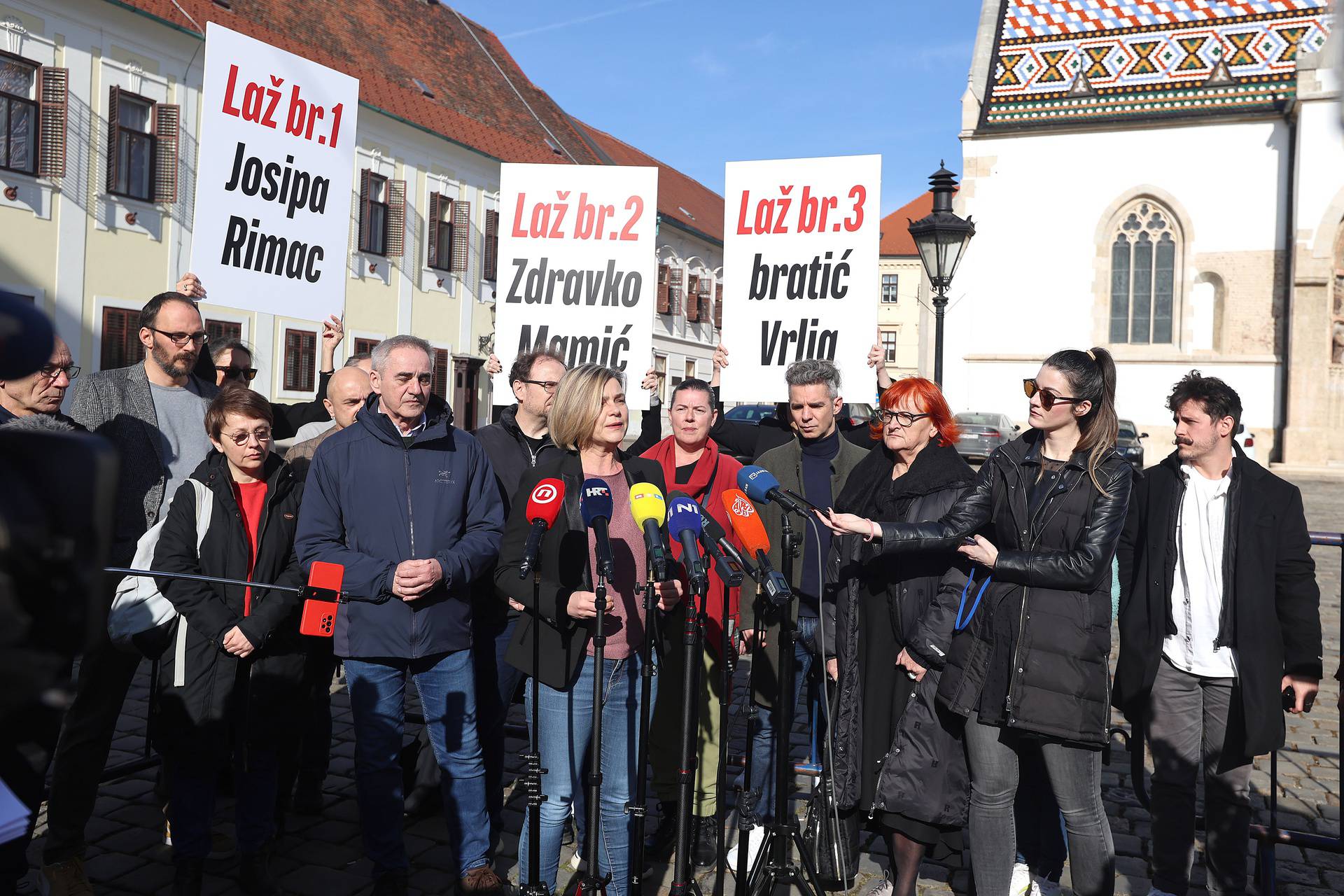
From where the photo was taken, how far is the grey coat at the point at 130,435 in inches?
161

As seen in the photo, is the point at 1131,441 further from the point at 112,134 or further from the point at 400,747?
the point at 400,747

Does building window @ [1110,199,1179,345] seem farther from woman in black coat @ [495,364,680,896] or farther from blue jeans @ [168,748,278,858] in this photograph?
blue jeans @ [168,748,278,858]

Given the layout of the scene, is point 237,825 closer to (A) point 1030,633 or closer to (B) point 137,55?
(A) point 1030,633

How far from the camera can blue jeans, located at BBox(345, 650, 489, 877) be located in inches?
147

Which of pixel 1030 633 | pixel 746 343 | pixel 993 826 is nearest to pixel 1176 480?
pixel 1030 633

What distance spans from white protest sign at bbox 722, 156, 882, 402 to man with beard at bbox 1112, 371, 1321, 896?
284 cm

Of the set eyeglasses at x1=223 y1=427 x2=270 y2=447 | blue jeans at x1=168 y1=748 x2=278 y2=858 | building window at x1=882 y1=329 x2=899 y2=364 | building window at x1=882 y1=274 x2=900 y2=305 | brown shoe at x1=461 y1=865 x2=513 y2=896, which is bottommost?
brown shoe at x1=461 y1=865 x2=513 y2=896

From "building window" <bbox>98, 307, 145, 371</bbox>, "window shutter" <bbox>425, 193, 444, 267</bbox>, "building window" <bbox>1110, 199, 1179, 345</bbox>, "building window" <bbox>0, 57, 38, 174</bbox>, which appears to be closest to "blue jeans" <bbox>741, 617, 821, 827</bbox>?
"building window" <bbox>98, 307, 145, 371</bbox>

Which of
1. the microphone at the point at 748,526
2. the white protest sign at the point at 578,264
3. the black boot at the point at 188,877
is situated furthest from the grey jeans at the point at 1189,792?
the white protest sign at the point at 578,264

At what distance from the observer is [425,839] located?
453 cm

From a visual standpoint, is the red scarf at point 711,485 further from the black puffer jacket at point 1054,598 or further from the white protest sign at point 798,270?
the white protest sign at point 798,270

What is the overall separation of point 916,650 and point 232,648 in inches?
95.8

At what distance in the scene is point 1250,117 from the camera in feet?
99.0

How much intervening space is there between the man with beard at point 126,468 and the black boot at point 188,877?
39 centimetres
